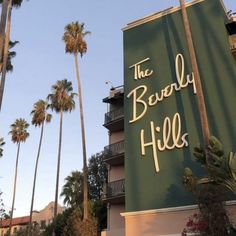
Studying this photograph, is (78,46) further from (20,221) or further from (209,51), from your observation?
(20,221)

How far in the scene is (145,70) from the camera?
2852 cm

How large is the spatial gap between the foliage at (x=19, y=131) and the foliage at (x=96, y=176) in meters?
12.4

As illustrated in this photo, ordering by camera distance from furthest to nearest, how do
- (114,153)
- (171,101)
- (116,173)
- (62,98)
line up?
(62,98)
(116,173)
(114,153)
(171,101)

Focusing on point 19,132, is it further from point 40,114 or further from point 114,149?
point 114,149

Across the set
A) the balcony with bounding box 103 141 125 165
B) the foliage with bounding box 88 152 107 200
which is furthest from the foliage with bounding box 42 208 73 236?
the balcony with bounding box 103 141 125 165

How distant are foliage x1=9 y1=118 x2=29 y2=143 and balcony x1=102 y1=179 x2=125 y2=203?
1235 inches

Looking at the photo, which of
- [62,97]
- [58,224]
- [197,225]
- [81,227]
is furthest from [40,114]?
[197,225]

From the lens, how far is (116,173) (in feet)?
112

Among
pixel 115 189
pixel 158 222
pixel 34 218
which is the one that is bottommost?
pixel 158 222

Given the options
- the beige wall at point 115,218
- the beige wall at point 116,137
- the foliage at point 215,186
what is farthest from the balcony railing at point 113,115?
the foliage at point 215,186

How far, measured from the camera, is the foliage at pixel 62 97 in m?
50.8

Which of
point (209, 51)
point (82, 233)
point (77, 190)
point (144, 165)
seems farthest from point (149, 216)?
point (77, 190)

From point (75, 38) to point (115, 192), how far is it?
16077mm

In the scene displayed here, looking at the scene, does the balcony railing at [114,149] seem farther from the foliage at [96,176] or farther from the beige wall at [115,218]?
the foliage at [96,176]
